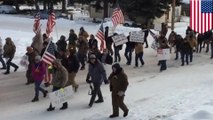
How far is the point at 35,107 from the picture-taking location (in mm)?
14938

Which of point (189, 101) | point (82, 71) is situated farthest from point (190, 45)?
point (189, 101)

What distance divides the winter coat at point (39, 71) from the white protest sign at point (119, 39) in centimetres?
732

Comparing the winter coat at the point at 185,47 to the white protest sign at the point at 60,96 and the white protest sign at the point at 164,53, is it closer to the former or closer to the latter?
the white protest sign at the point at 164,53

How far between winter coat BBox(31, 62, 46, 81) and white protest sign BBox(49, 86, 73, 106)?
5.77ft

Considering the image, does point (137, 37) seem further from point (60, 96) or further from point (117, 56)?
point (60, 96)

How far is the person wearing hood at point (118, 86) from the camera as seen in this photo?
12594 millimetres

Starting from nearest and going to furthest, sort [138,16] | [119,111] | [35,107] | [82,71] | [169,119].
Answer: [169,119], [119,111], [35,107], [82,71], [138,16]

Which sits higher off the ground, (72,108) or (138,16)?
(138,16)

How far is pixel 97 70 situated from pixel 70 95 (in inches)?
41.3

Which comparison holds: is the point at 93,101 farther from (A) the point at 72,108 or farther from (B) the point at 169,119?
(B) the point at 169,119

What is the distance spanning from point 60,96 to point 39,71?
194 cm

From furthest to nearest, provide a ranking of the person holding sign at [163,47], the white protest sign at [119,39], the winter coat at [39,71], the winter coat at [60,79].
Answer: the white protest sign at [119,39] → the person holding sign at [163,47] → the winter coat at [39,71] → the winter coat at [60,79]

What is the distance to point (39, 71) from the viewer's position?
1548 cm

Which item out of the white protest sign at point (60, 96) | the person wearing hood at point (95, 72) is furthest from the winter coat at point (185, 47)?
the white protest sign at point (60, 96)
